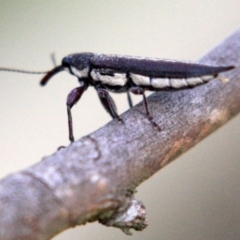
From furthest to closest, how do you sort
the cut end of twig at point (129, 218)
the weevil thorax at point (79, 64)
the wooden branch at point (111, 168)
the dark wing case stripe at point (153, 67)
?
the weevil thorax at point (79, 64), the dark wing case stripe at point (153, 67), the cut end of twig at point (129, 218), the wooden branch at point (111, 168)

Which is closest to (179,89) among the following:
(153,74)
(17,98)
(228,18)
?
(153,74)

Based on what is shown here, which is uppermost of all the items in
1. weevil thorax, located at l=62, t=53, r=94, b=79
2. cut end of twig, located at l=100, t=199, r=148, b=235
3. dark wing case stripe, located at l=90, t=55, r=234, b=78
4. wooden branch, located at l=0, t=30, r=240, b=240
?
weevil thorax, located at l=62, t=53, r=94, b=79

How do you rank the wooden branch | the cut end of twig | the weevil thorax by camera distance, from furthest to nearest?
the weevil thorax → the cut end of twig → the wooden branch

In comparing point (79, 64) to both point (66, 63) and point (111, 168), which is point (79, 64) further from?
point (111, 168)

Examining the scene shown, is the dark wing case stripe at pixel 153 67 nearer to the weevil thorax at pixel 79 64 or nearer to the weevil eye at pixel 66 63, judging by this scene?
the weevil thorax at pixel 79 64

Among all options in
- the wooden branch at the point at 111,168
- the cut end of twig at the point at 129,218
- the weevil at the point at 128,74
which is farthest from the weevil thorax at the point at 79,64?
the cut end of twig at the point at 129,218

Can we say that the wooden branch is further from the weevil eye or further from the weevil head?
the weevil eye

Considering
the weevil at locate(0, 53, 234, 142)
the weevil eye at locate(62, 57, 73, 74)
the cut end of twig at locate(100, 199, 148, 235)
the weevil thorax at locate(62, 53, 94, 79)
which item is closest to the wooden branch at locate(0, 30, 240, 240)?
the cut end of twig at locate(100, 199, 148, 235)
